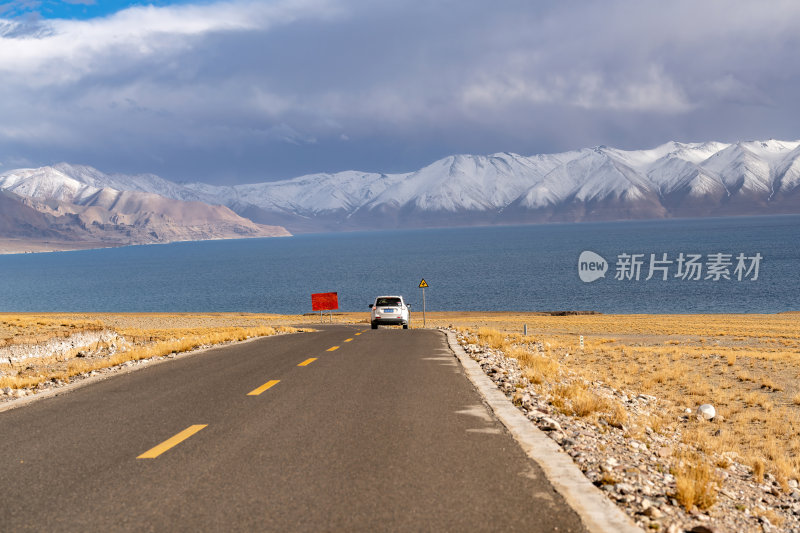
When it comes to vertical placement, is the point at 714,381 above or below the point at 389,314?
below

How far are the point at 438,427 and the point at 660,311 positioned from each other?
67.6m

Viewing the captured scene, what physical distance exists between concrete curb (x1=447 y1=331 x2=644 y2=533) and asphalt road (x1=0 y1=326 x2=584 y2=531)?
14 centimetres

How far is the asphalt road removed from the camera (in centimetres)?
506

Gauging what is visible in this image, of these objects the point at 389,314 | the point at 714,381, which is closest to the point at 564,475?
the point at 714,381

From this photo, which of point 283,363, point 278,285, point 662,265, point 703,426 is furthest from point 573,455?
point 662,265

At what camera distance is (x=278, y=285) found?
381 feet

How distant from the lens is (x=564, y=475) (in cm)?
622

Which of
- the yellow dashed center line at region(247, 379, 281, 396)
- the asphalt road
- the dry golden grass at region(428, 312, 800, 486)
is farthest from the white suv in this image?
the asphalt road

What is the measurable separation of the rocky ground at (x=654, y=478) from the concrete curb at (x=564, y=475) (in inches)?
6.0

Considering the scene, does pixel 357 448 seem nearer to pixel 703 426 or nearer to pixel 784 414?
pixel 703 426

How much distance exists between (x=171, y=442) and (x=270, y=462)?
5.18 ft

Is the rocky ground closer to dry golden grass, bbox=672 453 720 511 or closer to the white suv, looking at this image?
dry golden grass, bbox=672 453 720 511

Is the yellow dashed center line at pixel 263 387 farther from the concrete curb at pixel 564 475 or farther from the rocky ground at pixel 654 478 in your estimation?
the rocky ground at pixel 654 478

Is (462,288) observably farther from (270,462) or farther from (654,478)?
(270,462)
